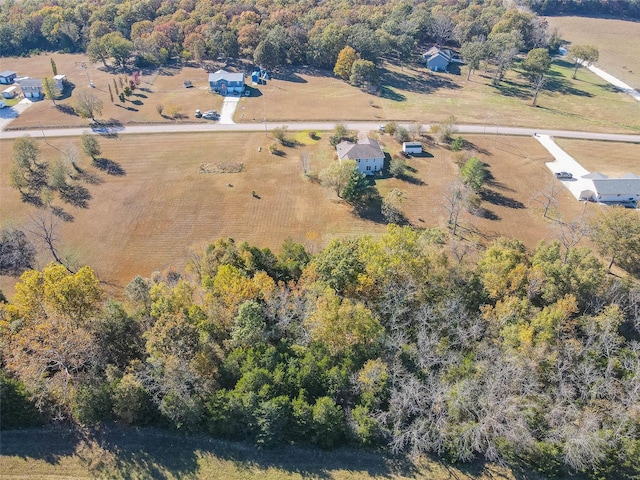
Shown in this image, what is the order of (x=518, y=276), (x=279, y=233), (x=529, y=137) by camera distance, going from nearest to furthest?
(x=518, y=276) < (x=279, y=233) < (x=529, y=137)

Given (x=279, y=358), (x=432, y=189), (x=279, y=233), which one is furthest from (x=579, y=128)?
(x=279, y=358)

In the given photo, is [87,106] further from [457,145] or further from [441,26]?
[441,26]

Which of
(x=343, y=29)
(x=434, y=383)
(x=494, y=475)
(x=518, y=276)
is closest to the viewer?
(x=494, y=475)

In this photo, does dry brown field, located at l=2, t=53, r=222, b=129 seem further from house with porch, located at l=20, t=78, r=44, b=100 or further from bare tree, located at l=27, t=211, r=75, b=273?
bare tree, located at l=27, t=211, r=75, b=273

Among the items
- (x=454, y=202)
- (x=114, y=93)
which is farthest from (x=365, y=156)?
(x=114, y=93)

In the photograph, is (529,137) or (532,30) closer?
(529,137)

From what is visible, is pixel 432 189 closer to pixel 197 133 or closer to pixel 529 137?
pixel 529 137
